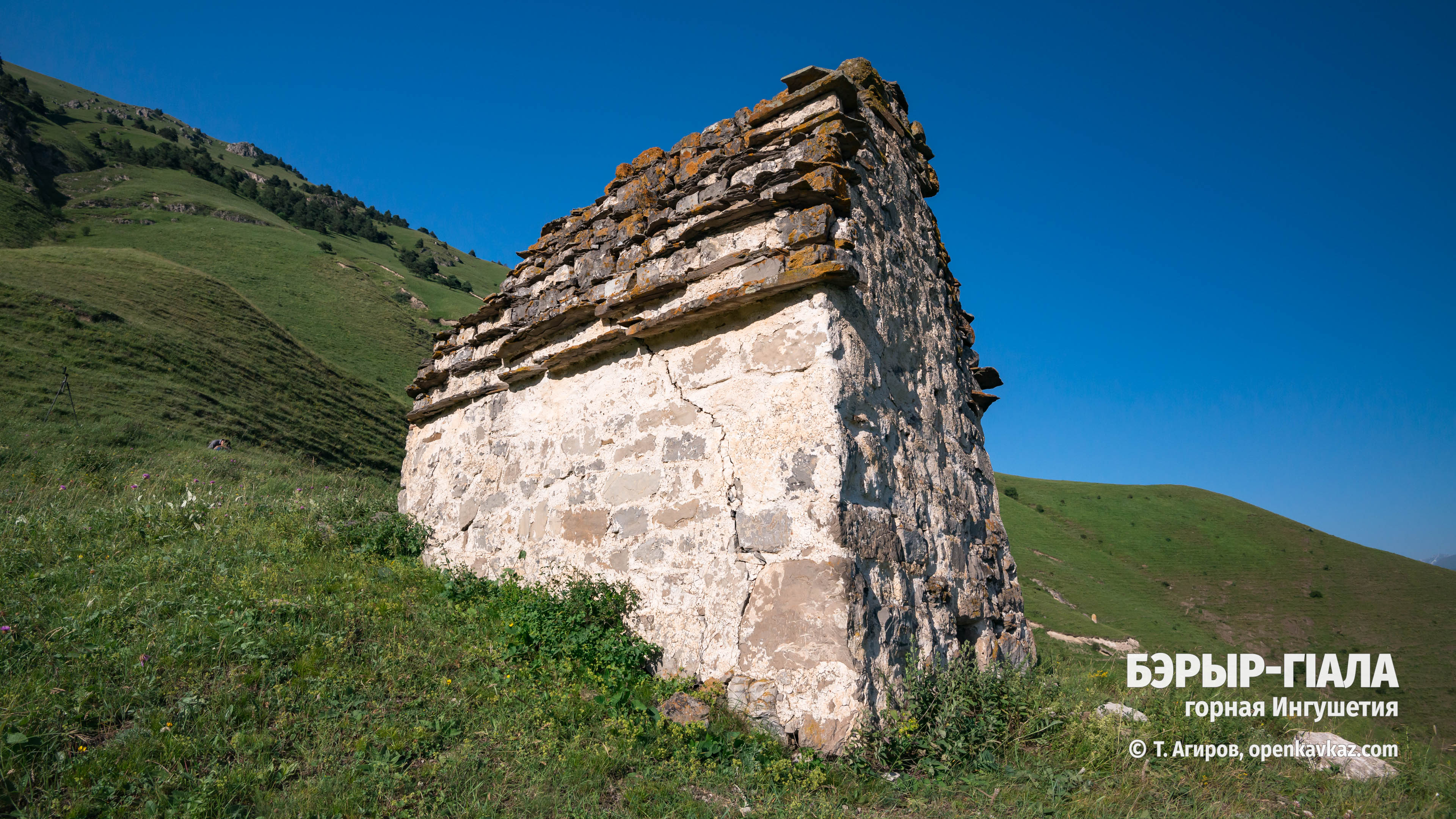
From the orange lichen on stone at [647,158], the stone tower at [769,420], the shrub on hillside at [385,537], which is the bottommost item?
the shrub on hillside at [385,537]

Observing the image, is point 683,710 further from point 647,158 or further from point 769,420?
point 647,158

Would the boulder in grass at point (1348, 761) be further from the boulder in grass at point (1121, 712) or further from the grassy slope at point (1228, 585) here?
the grassy slope at point (1228, 585)

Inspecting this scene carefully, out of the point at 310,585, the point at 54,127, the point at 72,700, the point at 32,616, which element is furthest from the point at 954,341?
the point at 54,127

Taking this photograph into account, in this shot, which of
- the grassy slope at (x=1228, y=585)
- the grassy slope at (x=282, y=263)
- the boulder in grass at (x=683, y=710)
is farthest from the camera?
the grassy slope at (x=282, y=263)

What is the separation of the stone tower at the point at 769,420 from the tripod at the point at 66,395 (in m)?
11.0

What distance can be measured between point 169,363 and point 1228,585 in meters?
38.2

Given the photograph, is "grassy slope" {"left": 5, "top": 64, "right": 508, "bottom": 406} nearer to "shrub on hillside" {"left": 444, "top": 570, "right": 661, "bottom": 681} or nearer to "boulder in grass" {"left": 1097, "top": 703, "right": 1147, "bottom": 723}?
"shrub on hillside" {"left": 444, "top": 570, "right": 661, "bottom": 681}

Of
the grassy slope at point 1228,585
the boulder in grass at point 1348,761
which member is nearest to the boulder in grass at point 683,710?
the boulder in grass at point 1348,761

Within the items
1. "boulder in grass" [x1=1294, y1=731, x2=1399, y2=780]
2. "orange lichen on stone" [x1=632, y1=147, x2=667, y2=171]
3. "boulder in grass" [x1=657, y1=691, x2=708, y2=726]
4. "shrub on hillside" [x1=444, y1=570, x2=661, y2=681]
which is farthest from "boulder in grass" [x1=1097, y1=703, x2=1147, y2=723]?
"orange lichen on stone" [x1=632, y1=147, x2=667, y2=171]

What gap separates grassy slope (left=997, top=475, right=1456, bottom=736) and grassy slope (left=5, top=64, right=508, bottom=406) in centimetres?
2823

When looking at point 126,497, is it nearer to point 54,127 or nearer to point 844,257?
point 844,257

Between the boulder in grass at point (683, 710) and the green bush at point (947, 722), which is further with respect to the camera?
the boulder in grass at point (683, 710)

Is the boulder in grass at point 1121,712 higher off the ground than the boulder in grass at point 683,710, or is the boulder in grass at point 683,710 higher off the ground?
the boulder in grass at point 1121,712

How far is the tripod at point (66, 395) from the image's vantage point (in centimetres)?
1152
